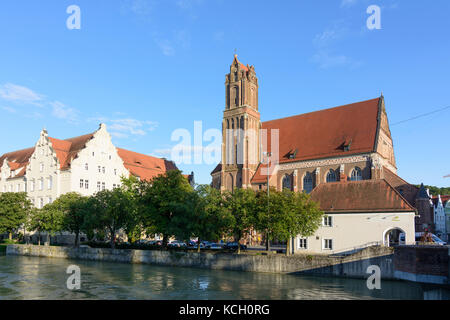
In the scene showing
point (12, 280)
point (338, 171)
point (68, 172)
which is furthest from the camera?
point (68, 172)

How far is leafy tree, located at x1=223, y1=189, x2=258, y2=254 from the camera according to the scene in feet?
141

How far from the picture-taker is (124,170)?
7638 centimetres

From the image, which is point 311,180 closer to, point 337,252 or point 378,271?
point 337,252

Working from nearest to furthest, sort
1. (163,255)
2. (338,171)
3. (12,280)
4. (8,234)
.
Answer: (12,280) < (163,255) < (338,171) < (8,234)

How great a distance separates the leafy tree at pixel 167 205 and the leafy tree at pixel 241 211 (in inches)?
190

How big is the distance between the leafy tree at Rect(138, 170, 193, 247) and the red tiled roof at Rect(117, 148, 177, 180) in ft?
105

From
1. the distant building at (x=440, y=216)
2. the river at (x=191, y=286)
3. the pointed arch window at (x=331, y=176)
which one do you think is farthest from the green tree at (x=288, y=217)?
the distant building at (x=440, y=216)

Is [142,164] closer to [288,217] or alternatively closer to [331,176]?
[331,176]

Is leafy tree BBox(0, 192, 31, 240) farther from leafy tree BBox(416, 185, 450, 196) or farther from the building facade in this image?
leafy tree BBox(416, 185, 450, 196)

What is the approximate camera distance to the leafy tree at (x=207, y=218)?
43219 millimetres

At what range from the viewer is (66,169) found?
66750 millimetres

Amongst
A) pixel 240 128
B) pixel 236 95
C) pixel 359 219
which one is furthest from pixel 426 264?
pixel 236 95

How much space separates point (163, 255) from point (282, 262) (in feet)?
49.4
